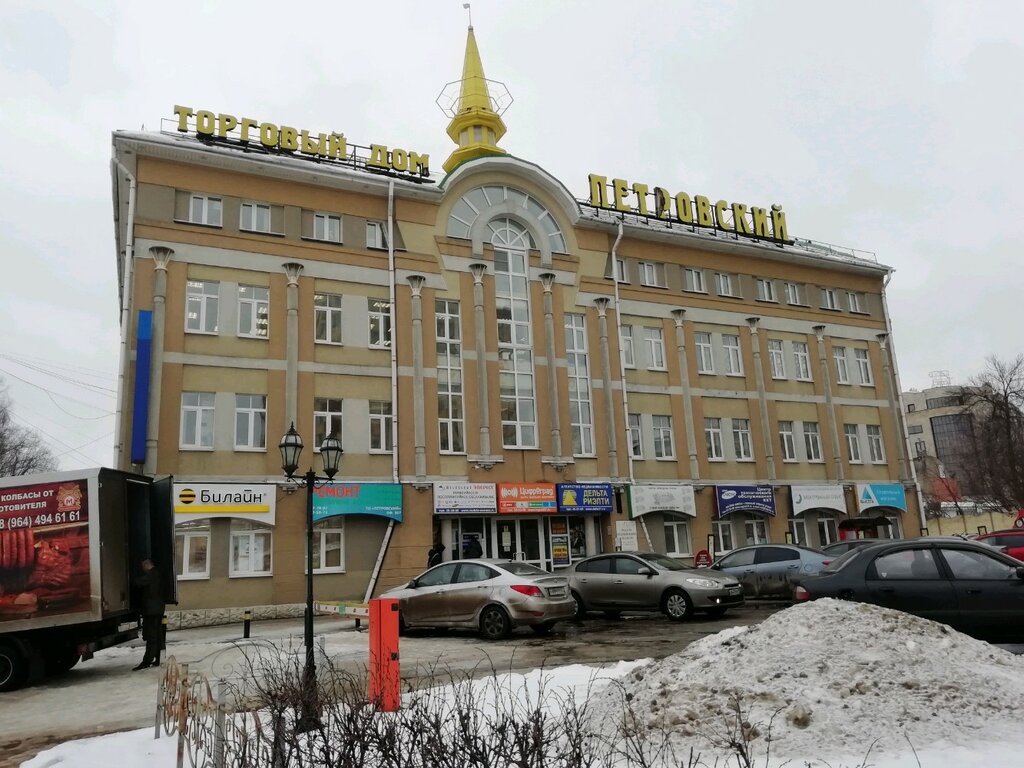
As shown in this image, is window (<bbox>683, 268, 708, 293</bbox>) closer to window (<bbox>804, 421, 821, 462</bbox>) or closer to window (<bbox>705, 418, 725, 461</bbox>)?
window (<bbox>705, 418, 725, 461</bbox>)

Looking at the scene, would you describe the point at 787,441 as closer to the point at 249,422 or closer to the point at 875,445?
the point at 875,445

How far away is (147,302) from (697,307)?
67.8 ft

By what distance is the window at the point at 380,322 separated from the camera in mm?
25520

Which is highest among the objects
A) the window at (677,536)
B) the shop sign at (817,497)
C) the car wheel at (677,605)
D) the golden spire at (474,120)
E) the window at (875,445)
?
the golden spire at (474,120)

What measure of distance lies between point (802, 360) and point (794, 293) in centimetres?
317

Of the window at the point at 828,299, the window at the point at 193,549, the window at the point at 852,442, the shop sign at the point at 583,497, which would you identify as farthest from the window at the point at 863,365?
the window at the point at 193,549

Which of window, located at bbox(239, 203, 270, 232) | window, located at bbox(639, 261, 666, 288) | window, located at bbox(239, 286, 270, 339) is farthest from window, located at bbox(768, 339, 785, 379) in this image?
window, located at bbox(239, 203, 270, 232)

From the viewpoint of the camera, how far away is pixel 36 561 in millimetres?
11508

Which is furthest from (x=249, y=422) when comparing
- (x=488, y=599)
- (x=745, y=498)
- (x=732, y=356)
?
(x=732, y=356)

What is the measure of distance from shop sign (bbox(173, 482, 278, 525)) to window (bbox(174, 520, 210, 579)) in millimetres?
387

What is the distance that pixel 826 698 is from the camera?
597cm

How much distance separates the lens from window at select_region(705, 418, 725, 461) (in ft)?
100

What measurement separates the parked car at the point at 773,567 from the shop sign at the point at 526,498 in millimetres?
7512

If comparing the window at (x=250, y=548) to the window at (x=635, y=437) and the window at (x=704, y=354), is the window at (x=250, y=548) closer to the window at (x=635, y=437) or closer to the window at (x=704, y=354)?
the window at (x=635, y=437)
